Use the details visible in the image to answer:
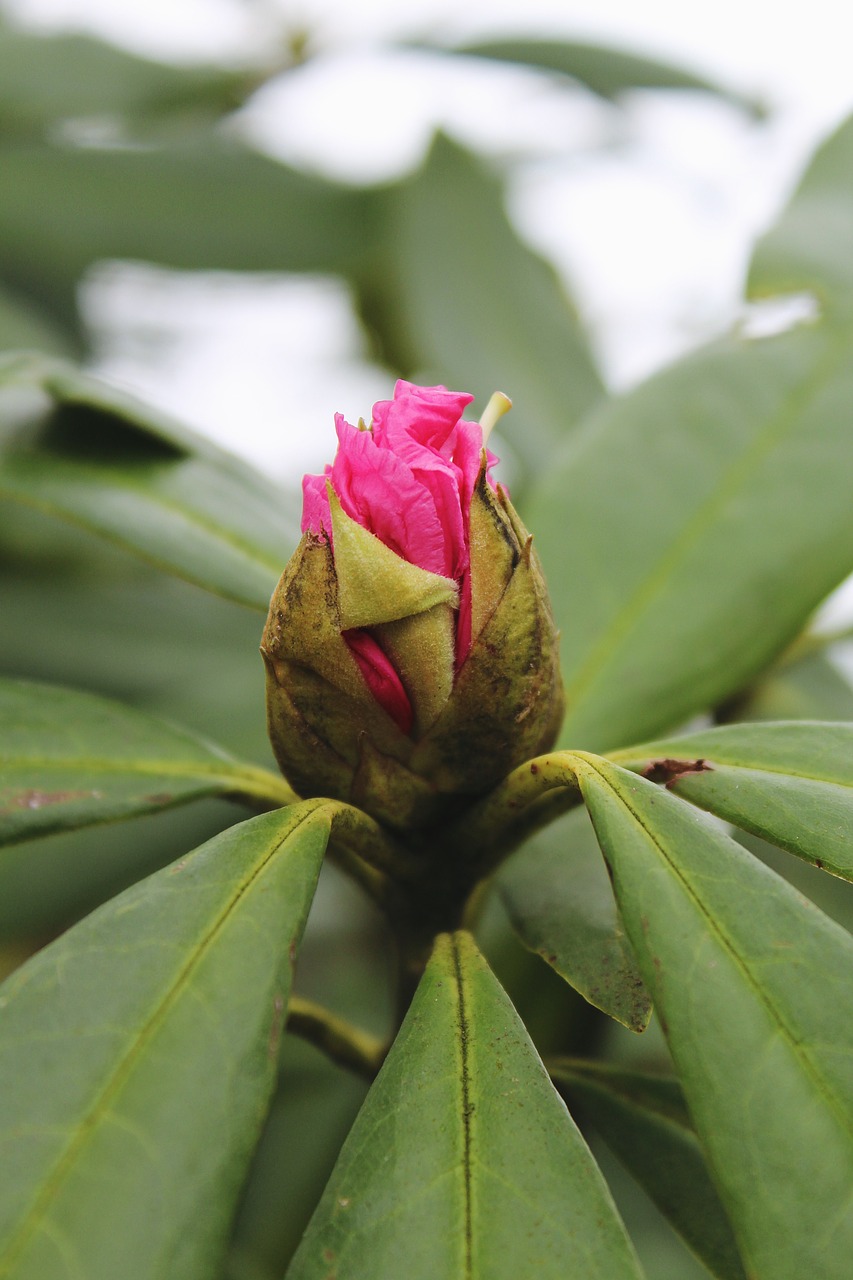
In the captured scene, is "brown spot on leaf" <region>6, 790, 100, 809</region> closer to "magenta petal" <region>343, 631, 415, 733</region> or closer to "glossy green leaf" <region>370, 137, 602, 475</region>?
"magenta petal" <region>343, 631, 415, 733</region>

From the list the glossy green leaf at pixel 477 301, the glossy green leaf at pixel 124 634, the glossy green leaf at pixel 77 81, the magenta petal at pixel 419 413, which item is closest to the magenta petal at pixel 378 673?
the magenta petal at pixel 419 413

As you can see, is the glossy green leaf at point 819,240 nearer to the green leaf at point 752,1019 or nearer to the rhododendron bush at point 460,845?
the rhododendron bush at point 460,845

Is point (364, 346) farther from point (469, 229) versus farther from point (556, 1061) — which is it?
point (556, 1061)

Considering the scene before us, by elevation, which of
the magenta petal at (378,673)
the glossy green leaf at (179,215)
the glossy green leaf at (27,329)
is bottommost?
the magenta petal at (378,673)

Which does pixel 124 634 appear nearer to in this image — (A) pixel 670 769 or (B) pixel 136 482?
(B) pixel 136 482

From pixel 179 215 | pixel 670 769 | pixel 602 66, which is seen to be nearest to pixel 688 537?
pixel 670 769

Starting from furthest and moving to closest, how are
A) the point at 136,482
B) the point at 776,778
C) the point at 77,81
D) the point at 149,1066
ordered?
the point at 77,81 → the point at 136,482 → the point at 776,778 → the point at 149,1066

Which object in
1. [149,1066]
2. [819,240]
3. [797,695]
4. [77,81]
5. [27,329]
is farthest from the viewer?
[77,81]
